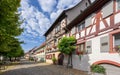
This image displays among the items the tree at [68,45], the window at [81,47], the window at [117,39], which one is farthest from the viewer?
the tree at [68,45]

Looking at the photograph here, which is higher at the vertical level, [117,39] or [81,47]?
[117,39]

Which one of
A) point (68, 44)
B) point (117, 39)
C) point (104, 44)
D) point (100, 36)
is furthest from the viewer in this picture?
point (68, 44)

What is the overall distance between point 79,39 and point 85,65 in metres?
3.56

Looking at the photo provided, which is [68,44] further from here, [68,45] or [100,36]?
[100,36]

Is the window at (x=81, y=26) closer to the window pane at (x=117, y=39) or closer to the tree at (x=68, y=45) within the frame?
the tree at (x=68, y=45)

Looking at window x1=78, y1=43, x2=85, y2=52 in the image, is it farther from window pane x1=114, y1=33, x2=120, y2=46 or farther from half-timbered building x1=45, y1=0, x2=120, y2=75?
window pane x1=114, y1=33, x2=120, y2=46

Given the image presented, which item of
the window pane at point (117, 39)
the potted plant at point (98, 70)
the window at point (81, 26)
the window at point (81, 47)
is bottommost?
the potted plant at point (98, 70)

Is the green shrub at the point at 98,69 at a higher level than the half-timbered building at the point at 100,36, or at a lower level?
lower

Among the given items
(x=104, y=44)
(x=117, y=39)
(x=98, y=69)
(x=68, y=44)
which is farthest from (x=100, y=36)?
(x=68, y=44)

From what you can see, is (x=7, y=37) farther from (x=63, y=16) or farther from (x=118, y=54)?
(x=63, y=16)

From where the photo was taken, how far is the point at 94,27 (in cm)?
1653

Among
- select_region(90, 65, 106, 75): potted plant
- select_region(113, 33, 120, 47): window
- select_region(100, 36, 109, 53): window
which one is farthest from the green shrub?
select_region(113, 33, 120, 47): window

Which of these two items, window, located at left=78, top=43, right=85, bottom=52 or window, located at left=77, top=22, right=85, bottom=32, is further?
window, located at left=77, top=22, right=85, bottom=32

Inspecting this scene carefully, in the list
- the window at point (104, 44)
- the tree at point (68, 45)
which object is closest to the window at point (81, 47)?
the tree at point (68, 45)
